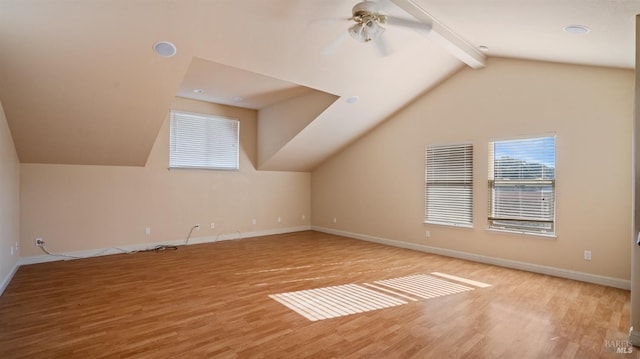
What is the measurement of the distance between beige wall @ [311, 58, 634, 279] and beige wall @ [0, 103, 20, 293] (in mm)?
5749

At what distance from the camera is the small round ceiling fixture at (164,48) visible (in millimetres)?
3604

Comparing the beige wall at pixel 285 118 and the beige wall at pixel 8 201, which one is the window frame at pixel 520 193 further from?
the beige wall at pixel 8 201

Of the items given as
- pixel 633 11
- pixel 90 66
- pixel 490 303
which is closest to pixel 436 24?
pixel 633 11

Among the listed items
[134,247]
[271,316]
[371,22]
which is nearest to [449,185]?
[371,22]

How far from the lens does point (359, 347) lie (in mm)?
2496

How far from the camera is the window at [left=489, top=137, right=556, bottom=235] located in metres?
4.52

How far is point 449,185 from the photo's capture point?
18.6 feet

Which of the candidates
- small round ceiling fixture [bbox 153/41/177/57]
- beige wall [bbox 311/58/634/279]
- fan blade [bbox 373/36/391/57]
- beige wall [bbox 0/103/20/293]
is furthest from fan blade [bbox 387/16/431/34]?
beige wall [bbox 0/103/20/293]

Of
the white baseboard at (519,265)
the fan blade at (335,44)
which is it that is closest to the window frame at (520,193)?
the white baseboard at (519,265)

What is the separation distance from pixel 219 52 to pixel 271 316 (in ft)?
9.97

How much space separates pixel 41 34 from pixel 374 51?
3733mm

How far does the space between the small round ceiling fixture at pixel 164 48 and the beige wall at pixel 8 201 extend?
2.05 metres

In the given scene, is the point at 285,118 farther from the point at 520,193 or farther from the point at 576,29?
the point at 576,29

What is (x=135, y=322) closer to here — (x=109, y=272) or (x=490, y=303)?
(x=109, y=272)
